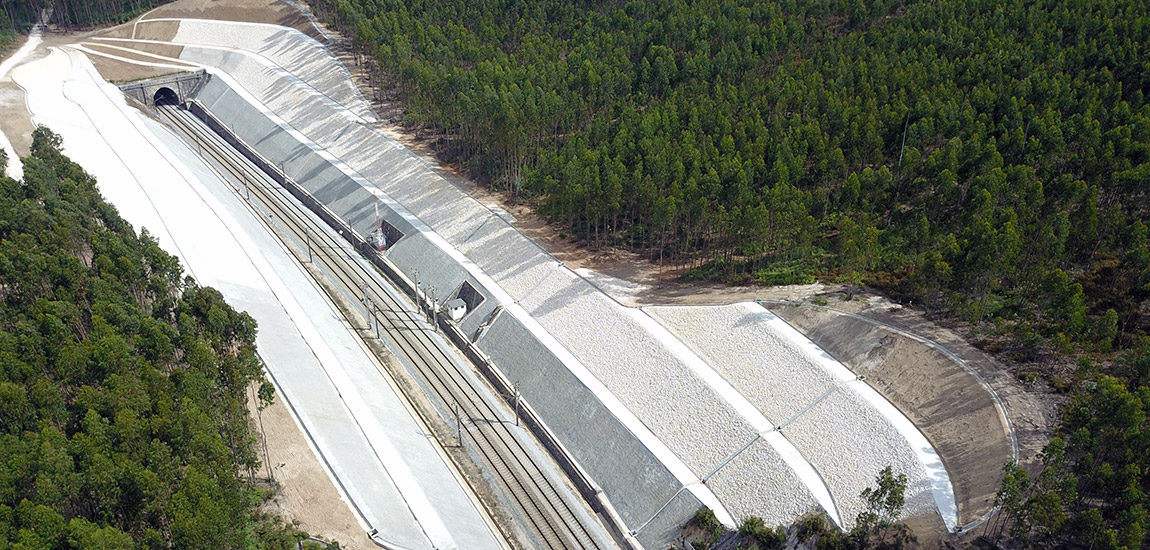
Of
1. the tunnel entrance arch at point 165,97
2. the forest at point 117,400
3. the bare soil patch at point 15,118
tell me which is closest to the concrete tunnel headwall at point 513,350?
the forest at point 117,400

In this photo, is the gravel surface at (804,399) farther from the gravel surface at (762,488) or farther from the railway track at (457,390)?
the railway track at (457,390)

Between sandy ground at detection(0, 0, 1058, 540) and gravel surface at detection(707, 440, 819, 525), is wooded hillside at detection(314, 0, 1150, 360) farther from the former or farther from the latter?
gravel surface at detection(707, 440, 819, 525)

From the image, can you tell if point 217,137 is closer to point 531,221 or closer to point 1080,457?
point 531,221

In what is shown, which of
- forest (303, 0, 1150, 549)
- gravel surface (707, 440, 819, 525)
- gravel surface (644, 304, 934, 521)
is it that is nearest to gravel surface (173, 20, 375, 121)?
forest (303, 0, 1150, 549)

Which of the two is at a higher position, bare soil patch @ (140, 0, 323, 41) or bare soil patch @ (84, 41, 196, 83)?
bare soil patch @ (140, 0, 323, 41)

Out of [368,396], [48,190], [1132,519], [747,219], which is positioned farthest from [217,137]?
[1132,519]

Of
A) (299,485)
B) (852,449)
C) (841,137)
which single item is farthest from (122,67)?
(852,449)
